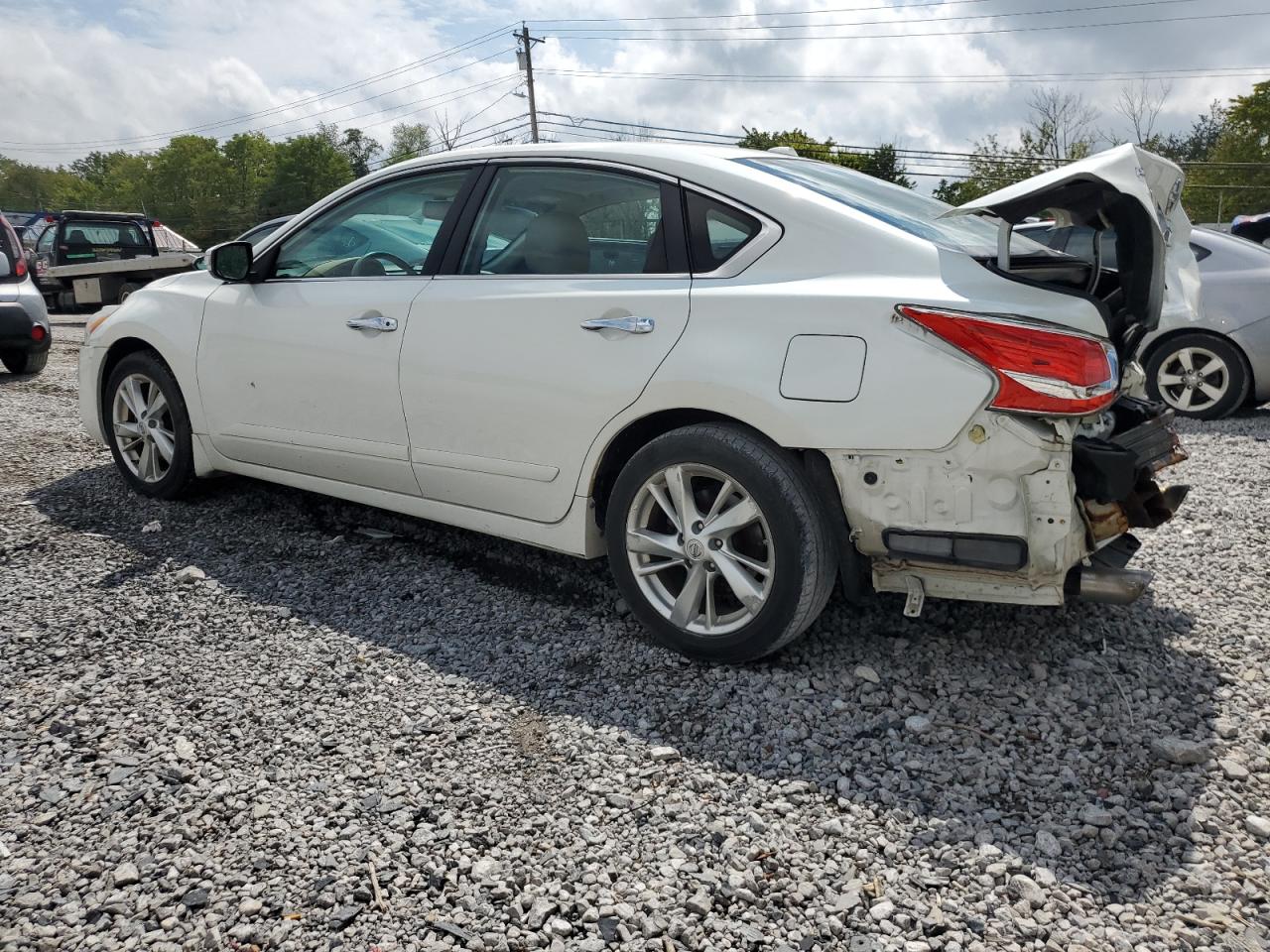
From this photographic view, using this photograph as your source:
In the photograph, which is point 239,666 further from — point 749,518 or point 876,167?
point 876,167

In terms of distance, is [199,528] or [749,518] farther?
[199,528]

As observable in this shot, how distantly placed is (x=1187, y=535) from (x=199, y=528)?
15.1 ft

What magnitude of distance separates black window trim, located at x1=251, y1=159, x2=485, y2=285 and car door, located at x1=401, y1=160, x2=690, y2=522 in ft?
0.23

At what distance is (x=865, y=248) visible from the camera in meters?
2.96

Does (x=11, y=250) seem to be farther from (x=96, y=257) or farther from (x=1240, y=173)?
(x=1240, y=173)

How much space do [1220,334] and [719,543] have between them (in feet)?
20.2

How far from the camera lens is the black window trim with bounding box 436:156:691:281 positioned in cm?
326

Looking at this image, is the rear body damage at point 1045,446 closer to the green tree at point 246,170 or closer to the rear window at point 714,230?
the rear window at point 714,230

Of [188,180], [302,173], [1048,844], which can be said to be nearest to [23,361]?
[1048,844]

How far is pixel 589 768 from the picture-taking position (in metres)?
2.73

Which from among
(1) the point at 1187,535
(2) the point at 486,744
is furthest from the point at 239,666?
(1) the point at 1187,535

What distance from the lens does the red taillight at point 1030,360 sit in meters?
2.65

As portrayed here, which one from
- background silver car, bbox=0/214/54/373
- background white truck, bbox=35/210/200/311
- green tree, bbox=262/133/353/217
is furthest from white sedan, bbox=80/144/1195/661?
green tree, bbox=262/133/353/217

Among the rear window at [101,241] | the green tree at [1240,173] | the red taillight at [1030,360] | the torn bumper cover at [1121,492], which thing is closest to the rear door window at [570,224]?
the red taillight at [1030,360]
